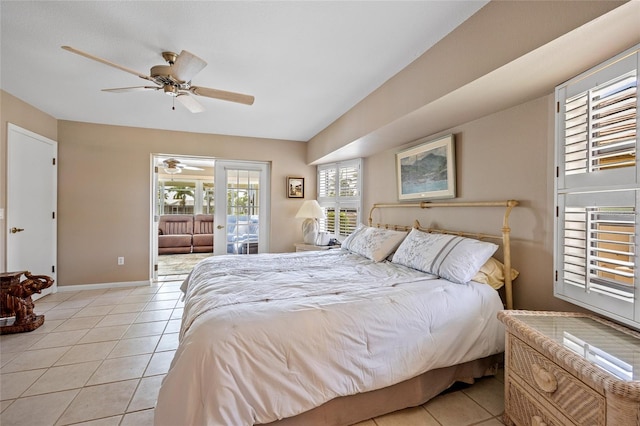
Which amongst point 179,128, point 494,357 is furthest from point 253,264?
point 179,128

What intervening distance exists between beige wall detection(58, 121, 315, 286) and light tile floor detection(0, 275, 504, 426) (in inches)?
37.8

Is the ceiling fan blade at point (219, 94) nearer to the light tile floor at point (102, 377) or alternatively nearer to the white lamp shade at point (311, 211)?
the light tile floor at point (102, 377)

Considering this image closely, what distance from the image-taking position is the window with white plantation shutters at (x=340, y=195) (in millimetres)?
4155

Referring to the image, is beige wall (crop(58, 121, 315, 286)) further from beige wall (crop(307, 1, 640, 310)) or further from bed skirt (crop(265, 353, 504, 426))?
bed skirt (crop(265, 353, 504, 426))

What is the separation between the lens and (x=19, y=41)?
2.00 meters

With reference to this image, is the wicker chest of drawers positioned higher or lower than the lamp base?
lower

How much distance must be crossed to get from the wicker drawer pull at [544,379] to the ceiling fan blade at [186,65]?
259 cm

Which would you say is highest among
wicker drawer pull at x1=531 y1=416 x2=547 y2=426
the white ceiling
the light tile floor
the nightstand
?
the white ceiling

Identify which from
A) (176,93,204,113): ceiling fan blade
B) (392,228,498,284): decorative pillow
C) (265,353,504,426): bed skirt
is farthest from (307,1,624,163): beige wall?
(265,353,504,426): bed skirt

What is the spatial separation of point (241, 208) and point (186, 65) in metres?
3.11

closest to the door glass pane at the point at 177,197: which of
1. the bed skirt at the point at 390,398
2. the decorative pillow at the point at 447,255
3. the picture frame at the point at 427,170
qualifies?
the picture frame at the point at 427,170

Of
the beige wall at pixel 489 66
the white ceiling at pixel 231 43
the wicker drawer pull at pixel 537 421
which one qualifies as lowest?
the wicker drawer pull at pixel 537 421

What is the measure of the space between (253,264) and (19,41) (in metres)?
2.38

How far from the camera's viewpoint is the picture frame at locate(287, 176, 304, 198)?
493cm
